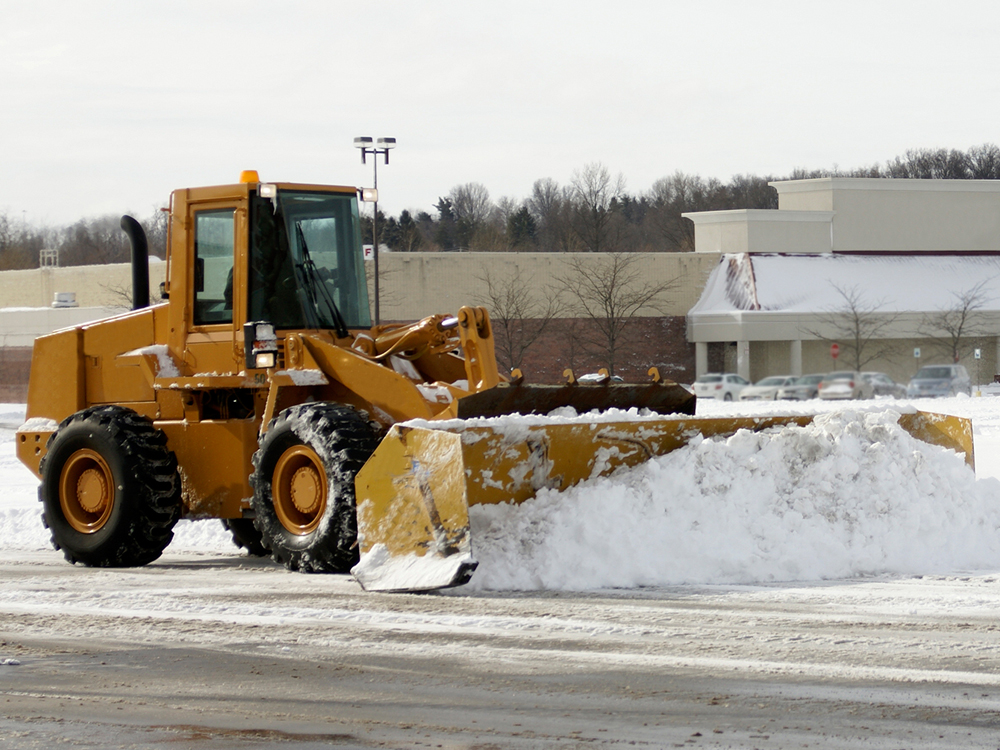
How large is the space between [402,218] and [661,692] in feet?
326

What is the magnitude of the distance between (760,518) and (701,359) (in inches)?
1937

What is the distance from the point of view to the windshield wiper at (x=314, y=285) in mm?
11203

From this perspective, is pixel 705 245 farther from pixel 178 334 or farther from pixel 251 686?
pixel 251 686

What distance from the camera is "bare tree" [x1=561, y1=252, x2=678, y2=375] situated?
2293 inches

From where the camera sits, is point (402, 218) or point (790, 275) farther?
point (402, 218)

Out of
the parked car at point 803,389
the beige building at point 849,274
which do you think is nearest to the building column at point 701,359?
the beige building at point 849,274

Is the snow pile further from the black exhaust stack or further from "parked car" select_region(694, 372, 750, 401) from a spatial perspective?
"parked car" select_region(694, 372, 750, 401)

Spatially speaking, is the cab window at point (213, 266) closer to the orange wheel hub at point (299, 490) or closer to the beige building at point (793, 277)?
the orange wheel hub at point (299, 490)

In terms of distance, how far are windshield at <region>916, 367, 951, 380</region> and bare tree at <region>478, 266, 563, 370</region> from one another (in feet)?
56.4

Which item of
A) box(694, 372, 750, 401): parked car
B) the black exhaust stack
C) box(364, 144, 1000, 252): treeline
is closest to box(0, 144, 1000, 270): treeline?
box(364, 144, 1000, 252): treeline

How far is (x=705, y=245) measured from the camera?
2409 inches

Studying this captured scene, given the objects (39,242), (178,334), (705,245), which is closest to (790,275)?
(705,245)

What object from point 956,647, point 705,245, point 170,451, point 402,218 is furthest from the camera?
point 402,218

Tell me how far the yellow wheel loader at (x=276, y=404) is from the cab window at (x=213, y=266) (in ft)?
0.05
